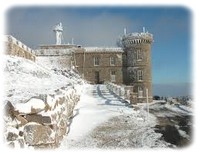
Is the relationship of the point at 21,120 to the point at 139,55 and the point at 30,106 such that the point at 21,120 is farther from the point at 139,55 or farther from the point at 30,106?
the point at 139,55

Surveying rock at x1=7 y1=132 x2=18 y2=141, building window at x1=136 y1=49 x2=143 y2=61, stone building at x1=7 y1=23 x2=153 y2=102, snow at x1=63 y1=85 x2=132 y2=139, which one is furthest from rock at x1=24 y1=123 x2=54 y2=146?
building window at x1=136 y1=49 x2=143 y2=61

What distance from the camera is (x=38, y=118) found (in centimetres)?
757

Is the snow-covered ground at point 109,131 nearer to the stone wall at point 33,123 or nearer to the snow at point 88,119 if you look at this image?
the snow at point 88,119

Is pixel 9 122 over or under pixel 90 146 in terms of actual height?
over

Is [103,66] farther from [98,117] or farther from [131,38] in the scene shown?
[98,117]

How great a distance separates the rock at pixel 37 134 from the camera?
724 centimetres

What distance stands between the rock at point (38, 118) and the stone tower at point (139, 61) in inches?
1651

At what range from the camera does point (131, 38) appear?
49.8 m

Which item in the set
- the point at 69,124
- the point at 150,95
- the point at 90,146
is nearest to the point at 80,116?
the point at 69,124

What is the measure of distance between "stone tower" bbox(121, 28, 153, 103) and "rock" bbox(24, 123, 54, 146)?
42.0 meters

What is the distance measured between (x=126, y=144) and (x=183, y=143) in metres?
1.59

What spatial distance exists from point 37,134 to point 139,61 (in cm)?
4292

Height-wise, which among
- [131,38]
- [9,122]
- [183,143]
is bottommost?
[183,143]

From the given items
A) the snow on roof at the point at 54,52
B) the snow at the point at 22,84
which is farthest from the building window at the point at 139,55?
the snow at the point at 22,84
